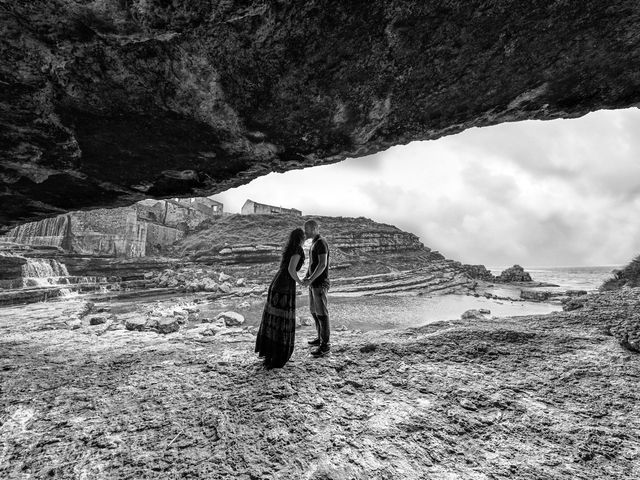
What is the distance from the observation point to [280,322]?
11.5 feet

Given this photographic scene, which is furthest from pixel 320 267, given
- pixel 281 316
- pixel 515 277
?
pixel 515 277

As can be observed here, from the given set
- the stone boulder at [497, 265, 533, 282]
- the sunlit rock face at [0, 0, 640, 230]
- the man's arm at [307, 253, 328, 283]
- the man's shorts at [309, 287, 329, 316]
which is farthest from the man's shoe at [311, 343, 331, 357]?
the stone boulder at [497, 265, 533, 282]

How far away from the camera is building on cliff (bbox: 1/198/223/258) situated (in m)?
33.9

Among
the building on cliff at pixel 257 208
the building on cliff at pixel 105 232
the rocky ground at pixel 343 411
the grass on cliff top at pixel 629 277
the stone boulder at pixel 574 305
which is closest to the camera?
the rocky ground at pixel 343 411

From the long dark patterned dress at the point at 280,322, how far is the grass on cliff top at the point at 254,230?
33.4 metres

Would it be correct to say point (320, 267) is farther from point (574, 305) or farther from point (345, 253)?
point (345, 253)

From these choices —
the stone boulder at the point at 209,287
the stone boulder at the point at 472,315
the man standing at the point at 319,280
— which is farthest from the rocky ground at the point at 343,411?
the stone boulder at the point at 209,287

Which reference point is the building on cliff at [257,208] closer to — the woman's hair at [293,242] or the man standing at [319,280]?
the man standing at [319,280]

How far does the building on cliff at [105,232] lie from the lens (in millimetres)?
33906

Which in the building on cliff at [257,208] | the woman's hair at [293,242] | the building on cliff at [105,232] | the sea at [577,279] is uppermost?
the building on cliff at [257,208]

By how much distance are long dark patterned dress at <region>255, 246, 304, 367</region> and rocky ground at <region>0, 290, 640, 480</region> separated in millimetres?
240

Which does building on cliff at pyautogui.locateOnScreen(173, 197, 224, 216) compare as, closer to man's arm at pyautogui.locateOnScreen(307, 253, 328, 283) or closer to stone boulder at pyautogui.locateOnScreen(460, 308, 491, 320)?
stone boulder at pyautogui.locateOnScreen(460, 308, 491, 320)

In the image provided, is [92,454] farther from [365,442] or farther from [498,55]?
[498,55]

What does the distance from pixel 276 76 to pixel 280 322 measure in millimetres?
2862
